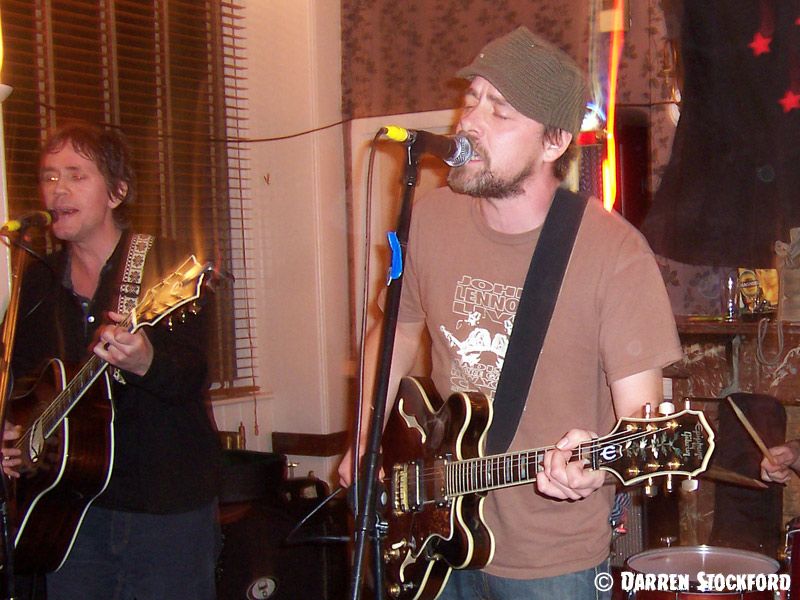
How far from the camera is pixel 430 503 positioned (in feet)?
6.53

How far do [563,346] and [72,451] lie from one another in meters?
1.35

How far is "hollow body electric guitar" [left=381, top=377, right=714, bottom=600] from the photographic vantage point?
168cm

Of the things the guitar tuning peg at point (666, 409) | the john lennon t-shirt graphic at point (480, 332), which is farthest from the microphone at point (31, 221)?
the guitar tuning peg at point (666, 409)

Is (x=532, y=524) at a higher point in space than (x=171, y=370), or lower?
lower

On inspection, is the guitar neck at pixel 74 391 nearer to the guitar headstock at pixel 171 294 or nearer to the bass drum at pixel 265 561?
the guitar headstock at pixel 171 294

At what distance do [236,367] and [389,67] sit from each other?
1.80 m

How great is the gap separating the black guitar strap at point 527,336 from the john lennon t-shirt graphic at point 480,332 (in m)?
0.05

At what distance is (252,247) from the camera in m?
4.93

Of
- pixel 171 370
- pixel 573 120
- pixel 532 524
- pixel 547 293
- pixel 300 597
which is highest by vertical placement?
pixel 573 120

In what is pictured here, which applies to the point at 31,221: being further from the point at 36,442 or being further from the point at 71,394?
the point at 36,442

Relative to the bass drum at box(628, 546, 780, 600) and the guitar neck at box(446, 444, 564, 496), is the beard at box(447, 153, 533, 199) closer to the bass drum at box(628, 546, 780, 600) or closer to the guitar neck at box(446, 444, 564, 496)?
the guitar neck at box(446, 444, 564, 496)

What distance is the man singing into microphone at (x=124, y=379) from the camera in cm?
234

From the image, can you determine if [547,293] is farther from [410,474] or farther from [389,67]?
[389,67]

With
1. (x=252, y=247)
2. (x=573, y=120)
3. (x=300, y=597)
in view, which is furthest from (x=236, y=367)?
(x=573, y=120)
